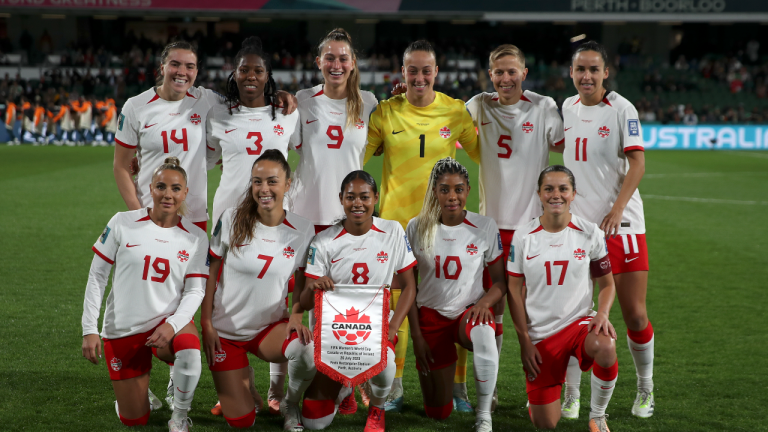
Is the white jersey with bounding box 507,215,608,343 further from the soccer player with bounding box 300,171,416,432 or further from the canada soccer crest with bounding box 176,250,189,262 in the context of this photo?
the canada soccer crest with bounding box 176,250,189,262

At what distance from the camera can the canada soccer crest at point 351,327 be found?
3.51 meters

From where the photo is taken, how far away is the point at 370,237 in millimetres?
3752

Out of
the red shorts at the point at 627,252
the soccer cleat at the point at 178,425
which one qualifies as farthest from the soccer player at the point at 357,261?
the red shorts at the point at 627,252

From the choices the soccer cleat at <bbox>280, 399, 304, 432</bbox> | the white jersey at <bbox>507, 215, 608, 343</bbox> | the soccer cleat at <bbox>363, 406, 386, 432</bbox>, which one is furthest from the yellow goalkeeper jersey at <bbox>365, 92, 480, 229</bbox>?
the soccer cleat at <bbox>280, 399, 304, 432</bbox>

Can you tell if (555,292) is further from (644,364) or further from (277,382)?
(277,382)

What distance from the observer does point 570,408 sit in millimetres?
3932

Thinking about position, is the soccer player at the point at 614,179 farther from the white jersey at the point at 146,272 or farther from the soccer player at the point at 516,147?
the white jersey at the point at 146,272

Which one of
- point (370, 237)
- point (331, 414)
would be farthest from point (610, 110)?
point (331, 414)

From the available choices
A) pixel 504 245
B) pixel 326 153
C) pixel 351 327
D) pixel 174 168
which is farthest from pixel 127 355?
pixel 504 245

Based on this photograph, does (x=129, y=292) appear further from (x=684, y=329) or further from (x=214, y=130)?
(x=684, y=329)

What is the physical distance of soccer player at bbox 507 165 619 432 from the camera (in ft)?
12.0

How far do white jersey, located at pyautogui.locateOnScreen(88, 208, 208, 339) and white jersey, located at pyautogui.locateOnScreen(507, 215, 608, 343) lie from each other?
5.59ft

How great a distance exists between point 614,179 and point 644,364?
108 cm

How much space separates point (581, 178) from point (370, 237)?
4.32 ft
